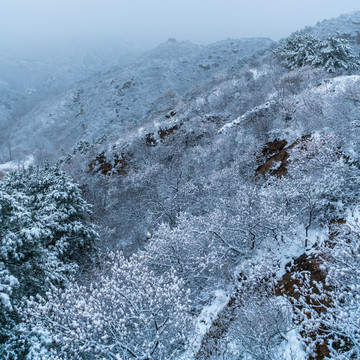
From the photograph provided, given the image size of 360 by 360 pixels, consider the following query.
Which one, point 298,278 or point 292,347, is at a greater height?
point 298,278

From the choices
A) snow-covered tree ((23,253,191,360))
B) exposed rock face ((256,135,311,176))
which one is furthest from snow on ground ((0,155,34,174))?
snow-covered tree ((23,253,191,360))

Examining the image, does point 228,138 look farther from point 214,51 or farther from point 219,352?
point 214,51

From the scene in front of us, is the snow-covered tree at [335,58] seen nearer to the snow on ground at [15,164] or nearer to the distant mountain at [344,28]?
the distant mountain at [344,28]

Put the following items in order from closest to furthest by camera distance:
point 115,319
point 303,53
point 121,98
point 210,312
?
point 115,319 < point 210,312 < point 303,53 < point 121,98

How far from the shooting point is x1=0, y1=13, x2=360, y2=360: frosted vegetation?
812 centimetres

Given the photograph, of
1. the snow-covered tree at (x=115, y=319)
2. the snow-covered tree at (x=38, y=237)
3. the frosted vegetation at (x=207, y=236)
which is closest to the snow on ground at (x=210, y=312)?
the frosted vegetation at (x=207, y=236)

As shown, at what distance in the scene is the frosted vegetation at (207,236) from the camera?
812 cm

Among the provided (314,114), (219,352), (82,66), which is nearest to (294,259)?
(219,352)

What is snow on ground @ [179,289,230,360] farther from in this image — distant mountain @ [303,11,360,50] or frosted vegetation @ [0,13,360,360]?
distant mountain @ [303,11,360,50]

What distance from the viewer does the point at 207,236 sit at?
49.6 feet

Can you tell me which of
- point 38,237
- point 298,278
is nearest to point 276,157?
point 298,278

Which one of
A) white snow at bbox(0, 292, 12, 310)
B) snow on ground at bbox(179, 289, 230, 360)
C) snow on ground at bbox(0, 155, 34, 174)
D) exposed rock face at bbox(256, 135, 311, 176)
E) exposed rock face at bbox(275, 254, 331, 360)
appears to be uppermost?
white snow at bbox(0, 292, 12, 310)

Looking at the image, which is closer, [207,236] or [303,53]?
[207,236]

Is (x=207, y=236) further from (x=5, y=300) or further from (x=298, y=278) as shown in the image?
(x=5, y=300)
